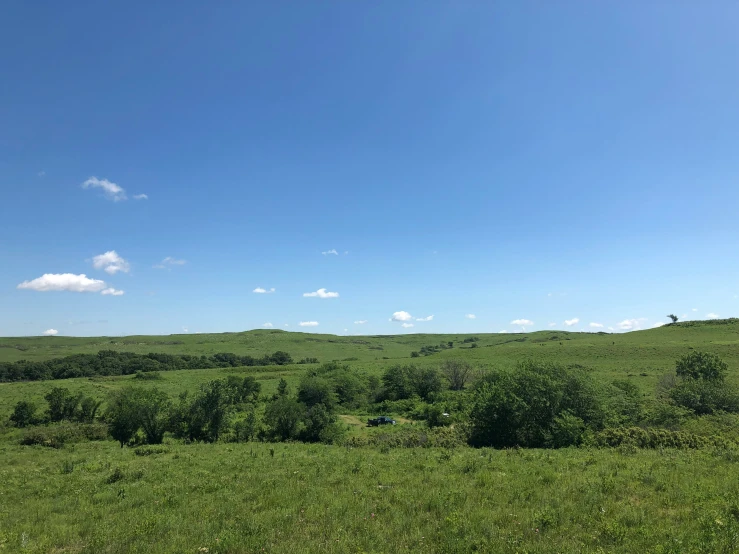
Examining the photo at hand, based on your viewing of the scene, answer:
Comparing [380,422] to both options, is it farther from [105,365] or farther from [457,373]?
[105,365]

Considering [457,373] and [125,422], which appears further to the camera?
[457,373]

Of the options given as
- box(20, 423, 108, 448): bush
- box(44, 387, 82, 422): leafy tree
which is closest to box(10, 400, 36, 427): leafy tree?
box(44, 387, 82, 422): leafy tree

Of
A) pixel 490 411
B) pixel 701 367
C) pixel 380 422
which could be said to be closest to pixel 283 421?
pixel 380 422

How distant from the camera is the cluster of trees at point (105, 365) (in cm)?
9731

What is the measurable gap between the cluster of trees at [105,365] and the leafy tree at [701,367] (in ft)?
334

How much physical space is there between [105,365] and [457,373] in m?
95.8

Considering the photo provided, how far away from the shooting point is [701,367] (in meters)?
49.3

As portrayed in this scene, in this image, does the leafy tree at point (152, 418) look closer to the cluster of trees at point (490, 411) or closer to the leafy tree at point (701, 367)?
the cluster of trees at point (490, 411)

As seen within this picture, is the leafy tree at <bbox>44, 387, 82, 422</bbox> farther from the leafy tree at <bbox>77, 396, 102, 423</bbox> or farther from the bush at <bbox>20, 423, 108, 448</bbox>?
the bush at <bbox>20, 423, 108, 448</bbox>

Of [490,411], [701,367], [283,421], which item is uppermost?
[701,367]

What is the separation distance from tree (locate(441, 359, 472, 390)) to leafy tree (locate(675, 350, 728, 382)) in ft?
100

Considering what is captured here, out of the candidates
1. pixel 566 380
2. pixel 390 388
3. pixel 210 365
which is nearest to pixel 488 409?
pixel 566 380

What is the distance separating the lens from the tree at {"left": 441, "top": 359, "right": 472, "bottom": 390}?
6889cm

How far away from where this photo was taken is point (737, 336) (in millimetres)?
91750
